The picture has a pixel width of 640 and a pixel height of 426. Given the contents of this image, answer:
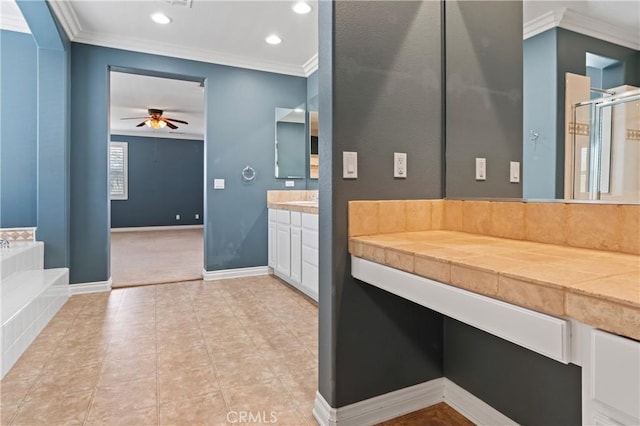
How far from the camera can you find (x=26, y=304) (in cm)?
237

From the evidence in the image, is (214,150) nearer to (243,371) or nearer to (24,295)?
(24,295)

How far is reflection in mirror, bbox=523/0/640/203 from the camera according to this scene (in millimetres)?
1097

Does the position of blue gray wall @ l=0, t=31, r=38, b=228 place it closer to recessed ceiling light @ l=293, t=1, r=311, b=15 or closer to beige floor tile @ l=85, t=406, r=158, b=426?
recessed ceiling light @ l=293, t=1, r=311, b=15

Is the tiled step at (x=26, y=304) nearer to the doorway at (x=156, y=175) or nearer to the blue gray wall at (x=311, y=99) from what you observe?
the blue gray wall at (x=311, y=99)

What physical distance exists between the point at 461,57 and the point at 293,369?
1.84 m

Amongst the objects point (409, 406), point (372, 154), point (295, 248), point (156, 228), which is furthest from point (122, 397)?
point (156, 228)

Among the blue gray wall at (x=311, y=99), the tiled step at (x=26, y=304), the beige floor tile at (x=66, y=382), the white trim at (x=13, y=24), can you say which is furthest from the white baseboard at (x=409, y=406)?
the white trim at (x=13, y=24)

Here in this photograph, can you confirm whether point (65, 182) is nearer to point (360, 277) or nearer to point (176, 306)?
point (176, 306)

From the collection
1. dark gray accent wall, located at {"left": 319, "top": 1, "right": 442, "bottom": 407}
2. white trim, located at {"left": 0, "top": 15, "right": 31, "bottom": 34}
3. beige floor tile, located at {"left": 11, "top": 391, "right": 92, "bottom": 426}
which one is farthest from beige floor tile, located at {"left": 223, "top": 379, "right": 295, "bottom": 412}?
white trim, located at {"left": 0, "top": 15, "right": 31, "bottom": 34}

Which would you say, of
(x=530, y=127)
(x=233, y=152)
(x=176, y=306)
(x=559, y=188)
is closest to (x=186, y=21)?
(x=233, y=152)

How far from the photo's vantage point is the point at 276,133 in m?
4.44

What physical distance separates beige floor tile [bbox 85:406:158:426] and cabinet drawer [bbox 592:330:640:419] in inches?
63.5

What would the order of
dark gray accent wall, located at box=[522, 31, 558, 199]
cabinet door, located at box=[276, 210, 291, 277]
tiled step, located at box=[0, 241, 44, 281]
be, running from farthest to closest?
cabinet door, located at box=[276, 210, 291, 277], tiled step, located at box=[0, 241, 44, 281], dark gray accent wall, located at box=[522, 31, 558, 199]

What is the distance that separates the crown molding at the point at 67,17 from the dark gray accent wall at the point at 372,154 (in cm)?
261
